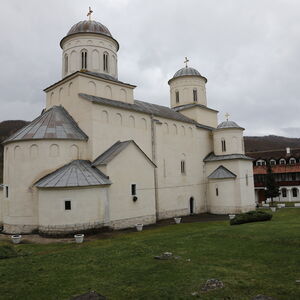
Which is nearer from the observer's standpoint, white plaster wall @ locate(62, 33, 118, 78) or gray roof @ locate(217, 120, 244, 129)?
white plaster wall @ locate(62, 33, 118, 78)

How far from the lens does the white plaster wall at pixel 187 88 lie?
36.1 m

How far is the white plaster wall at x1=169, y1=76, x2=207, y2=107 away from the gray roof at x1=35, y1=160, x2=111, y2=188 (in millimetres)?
19282

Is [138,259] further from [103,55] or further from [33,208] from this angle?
[103,55]

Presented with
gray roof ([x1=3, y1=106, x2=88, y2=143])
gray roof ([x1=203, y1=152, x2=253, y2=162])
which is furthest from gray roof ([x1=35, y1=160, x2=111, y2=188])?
gray roof ([x1=203, y1=152, x2=253, y2=162])

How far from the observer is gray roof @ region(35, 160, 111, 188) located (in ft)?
60.7

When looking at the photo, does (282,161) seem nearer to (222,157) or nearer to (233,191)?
(222,157)

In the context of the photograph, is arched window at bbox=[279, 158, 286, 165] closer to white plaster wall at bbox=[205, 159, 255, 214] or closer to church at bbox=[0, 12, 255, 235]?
church at bbox=[0, 12, 255, 235]

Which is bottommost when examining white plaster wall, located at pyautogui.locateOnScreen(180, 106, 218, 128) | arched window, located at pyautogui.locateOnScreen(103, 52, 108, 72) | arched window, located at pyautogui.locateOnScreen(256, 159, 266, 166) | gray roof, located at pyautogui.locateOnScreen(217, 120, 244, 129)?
arched window, located at pyautogui.locateOnScreen(256, 159, 266, 166)

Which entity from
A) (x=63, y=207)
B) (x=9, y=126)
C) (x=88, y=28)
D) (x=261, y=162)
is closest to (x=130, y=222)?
(x=63, y=207)

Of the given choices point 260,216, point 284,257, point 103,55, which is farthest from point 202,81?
point 284,257

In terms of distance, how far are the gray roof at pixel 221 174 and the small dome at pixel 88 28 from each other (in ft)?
57.7

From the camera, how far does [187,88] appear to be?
119 feet

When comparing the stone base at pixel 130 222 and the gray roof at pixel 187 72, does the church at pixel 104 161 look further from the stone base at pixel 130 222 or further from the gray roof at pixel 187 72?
the gray roof at pixel 187 72

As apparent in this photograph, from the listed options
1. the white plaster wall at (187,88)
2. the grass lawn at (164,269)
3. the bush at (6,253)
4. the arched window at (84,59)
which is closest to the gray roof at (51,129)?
the arched window at (84,59)
